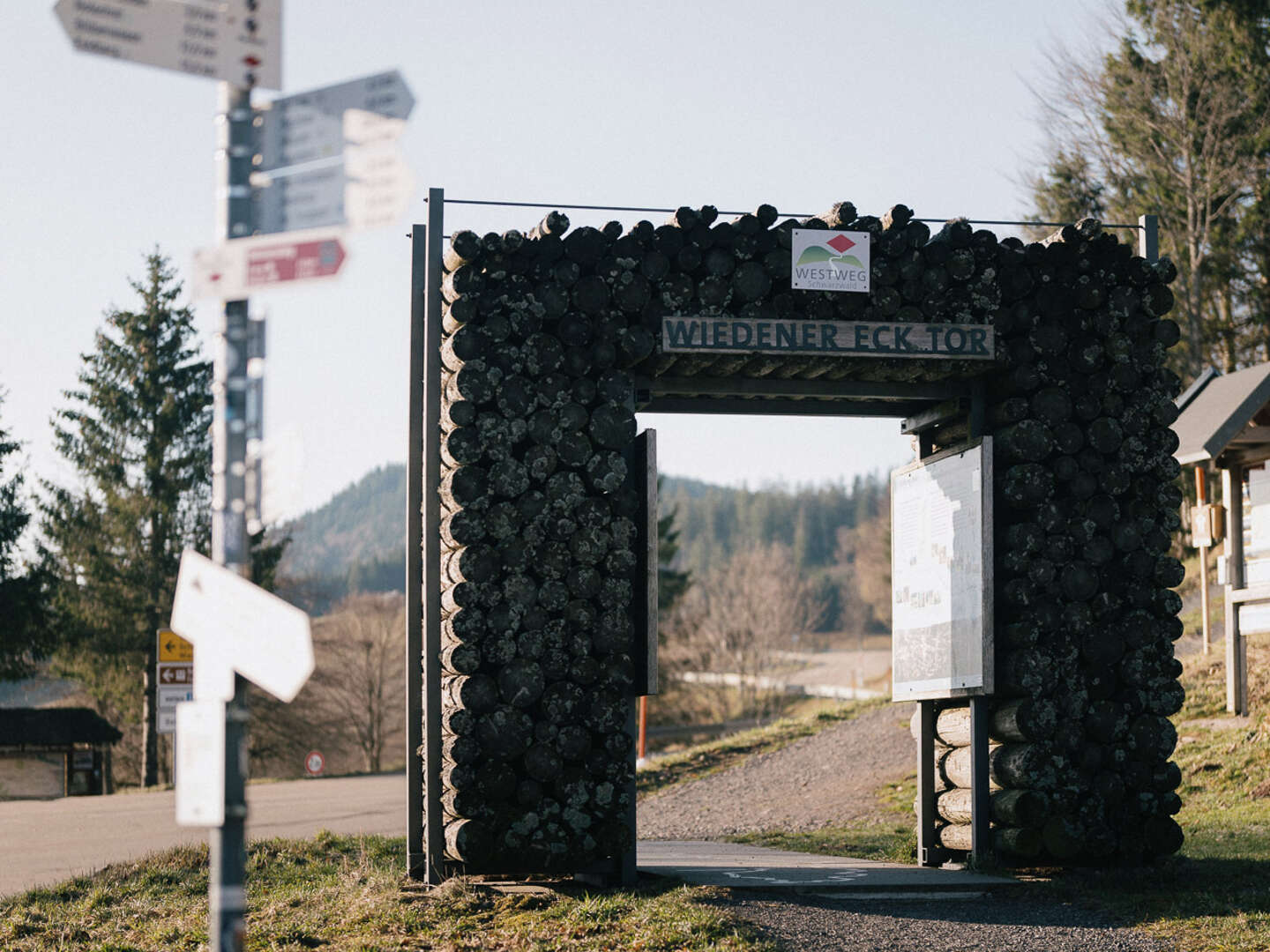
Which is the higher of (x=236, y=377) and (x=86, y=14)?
(x=86, y=14)

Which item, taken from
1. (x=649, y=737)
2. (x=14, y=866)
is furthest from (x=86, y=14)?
(x=649, y=737)

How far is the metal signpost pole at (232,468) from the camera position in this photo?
5.00 metres

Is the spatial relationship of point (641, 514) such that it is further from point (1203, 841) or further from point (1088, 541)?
point (1203, 841)

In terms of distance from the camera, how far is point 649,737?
147 feet

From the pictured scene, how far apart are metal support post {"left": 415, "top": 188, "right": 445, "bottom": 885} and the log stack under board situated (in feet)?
0.31

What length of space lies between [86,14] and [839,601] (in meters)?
127

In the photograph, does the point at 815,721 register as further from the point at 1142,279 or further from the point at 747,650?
the point at 747,650

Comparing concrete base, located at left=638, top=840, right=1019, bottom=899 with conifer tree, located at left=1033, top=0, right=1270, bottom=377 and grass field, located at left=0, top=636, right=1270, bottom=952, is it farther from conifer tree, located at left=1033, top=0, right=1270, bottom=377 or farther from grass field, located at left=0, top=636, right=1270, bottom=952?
conifer tree, located at left=1033, top=0, right=1270, bottom=377

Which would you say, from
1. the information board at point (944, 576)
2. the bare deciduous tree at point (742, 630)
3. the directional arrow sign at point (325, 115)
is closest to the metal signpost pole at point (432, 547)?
the information board at point (944, 576)

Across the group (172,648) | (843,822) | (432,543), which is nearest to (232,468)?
(432,543)

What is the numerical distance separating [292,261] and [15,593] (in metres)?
29.6

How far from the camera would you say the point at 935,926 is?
9.05 meters

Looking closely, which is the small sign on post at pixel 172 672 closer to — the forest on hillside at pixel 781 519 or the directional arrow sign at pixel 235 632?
the directional arrow sign at pixel 235 632

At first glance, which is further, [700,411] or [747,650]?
[747,650]
